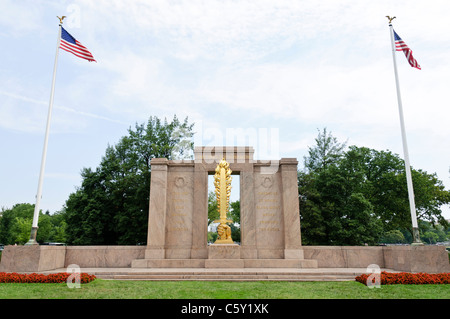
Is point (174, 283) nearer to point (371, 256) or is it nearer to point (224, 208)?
point (224, 208)

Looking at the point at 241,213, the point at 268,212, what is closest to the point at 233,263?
the point at 241,213

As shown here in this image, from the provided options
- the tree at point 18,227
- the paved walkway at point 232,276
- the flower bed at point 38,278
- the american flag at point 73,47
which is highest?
the american flag at point 73,47

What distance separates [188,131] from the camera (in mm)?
31219

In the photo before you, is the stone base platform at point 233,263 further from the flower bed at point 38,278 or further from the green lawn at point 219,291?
the flower bed at point 38,278

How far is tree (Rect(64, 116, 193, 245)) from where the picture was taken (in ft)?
77.1

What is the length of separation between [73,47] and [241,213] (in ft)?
37.8

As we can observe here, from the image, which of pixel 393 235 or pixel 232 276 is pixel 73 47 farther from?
pixel 393 235

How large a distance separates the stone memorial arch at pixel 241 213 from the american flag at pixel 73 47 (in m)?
6.20

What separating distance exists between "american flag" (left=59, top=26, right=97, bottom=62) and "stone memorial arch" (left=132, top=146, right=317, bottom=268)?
6.20 m

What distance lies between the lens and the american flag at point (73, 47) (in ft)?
45.8

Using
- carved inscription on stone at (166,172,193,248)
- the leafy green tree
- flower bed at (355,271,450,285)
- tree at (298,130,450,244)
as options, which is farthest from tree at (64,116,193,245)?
the leafy green tree

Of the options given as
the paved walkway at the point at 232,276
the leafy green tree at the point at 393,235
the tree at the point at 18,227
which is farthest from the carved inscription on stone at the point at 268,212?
the tree at the point at 18,227

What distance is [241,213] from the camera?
1644 centimetres
